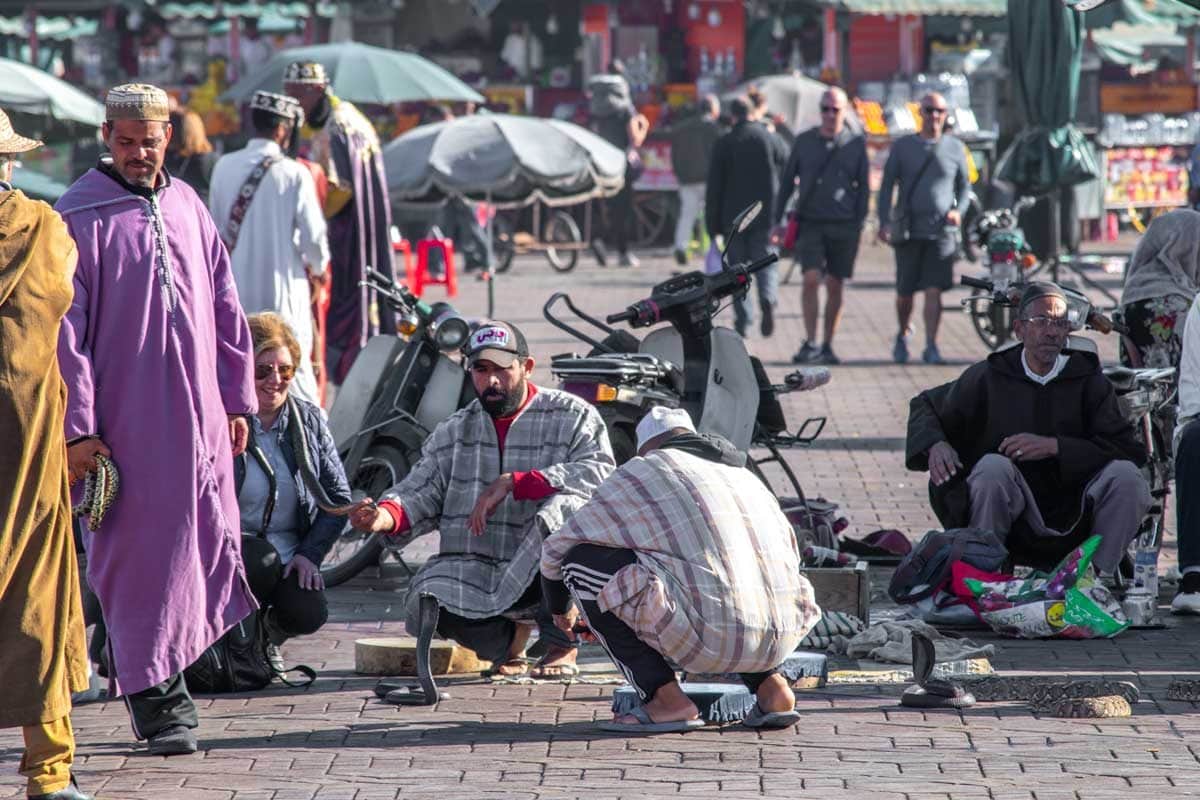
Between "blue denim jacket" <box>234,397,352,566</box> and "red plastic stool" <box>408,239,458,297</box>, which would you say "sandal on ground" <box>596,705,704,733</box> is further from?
"red plastic stool" <box>408,239,458,297</box>

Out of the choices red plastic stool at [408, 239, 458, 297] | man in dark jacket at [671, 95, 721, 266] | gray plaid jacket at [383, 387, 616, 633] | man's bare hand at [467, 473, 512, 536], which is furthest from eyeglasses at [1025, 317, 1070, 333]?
man in dark jacket at [671, 95, 721, 266]

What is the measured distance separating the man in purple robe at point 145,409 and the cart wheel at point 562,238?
18527mm

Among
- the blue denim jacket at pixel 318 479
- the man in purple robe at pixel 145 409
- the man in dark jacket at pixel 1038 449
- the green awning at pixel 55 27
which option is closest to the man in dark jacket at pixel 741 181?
the man in dark jacket at pixel 1038 449

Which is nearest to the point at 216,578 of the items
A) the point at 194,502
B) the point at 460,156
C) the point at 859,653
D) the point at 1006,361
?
the point at 194,502

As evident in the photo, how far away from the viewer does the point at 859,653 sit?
7.78 m

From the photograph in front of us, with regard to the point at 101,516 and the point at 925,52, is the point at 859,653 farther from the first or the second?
the point at 925,52

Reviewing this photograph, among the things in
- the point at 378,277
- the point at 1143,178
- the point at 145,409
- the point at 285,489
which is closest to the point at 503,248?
the point at 1143,178

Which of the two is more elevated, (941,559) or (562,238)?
(941,559)

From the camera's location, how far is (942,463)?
8.47 metres

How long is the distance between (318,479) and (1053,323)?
8.87 feet

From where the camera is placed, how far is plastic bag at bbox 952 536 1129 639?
8055 millimetres

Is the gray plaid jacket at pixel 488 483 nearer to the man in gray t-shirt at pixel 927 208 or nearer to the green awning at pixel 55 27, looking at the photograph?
the man in gray t-shirt at pixel 927 208

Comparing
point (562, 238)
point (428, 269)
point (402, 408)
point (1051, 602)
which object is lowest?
point (562, 238)

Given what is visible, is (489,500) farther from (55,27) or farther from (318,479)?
(55,27)
